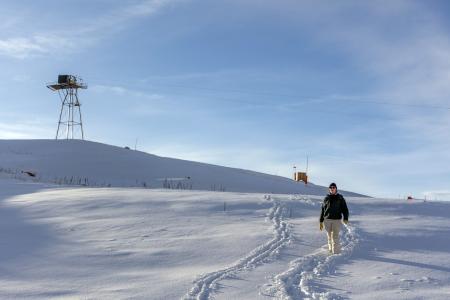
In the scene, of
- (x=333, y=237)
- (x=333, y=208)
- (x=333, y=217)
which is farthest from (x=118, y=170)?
(x=333, y=237)

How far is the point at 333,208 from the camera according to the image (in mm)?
11250

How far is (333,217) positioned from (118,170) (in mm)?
26144

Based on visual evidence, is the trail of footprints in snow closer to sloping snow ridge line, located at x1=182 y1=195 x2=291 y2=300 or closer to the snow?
the snow

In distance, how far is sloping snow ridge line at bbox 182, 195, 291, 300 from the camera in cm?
796

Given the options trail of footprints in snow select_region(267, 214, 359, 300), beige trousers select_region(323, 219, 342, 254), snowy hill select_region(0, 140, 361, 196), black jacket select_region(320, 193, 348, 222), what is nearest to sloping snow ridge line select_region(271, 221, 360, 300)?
trail of footprints in snow select_region(267, 214, 359, 300)

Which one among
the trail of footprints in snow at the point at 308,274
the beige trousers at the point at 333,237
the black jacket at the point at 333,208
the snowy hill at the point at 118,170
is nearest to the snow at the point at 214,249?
the trail of footprints in snow at the point at 308,274

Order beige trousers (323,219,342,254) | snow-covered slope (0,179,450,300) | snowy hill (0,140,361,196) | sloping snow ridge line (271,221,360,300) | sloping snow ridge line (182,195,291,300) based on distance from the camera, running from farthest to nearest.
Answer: snowy hill (0,140,361,196) < beige trousers (323,219,342,254) < snow-covered slope (0,179,450,300) < sloping snow ridge line (182,195,291,300) < sloping snow ridge line (271,221,360,300)

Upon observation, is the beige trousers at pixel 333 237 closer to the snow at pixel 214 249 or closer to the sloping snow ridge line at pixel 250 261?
the snow at pixel 214 249

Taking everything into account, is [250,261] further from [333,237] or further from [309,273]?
[333,237]

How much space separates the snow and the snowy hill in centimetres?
1375

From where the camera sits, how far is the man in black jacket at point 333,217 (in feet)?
34.8

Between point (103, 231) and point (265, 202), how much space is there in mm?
5471

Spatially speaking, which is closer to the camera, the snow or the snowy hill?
the snow

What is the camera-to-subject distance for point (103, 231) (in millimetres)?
12562
